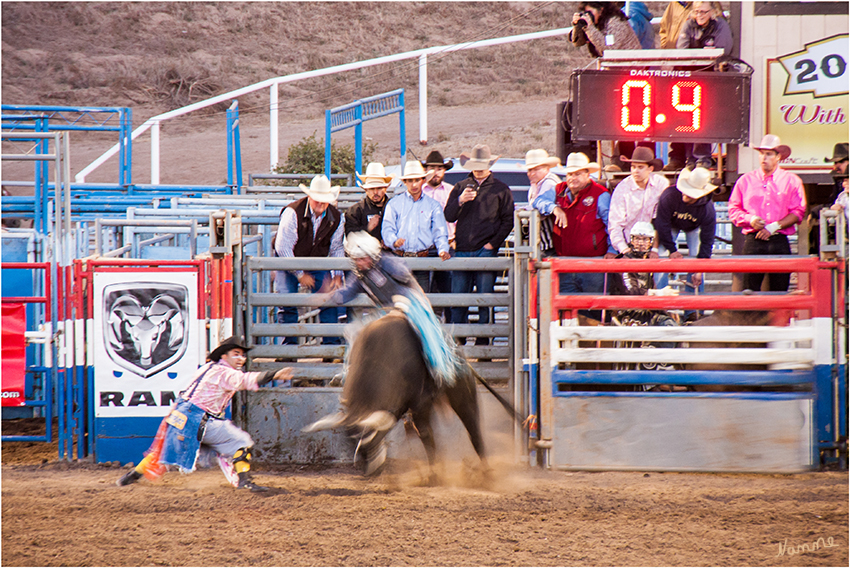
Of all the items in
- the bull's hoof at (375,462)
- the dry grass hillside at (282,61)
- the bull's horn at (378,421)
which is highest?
the dry grass hillside at (282,61)

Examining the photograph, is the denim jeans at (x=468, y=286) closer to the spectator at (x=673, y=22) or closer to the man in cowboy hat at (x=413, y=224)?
the man in cowboy hat at (x=413, y=224)

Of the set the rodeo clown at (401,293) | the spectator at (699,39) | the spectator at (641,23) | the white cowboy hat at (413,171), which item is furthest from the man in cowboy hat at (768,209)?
the rodeo clown at (401,293)

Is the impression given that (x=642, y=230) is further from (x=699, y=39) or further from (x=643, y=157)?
(x=699, y=39)

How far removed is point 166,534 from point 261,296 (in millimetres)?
2377

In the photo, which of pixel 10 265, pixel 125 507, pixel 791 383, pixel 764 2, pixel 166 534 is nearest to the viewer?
pixel 166 534

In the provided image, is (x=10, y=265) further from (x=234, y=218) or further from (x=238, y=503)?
(x=238, y=503)

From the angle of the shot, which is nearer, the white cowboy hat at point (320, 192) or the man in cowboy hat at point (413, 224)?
the man in cowboy hat at point (413, 224)

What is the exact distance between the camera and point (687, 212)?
7387 mm

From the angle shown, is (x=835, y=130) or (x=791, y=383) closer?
(x=791, y=383)

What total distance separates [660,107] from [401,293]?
363 centimetres

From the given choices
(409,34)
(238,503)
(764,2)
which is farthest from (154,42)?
(238,503)

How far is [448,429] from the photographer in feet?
23.4

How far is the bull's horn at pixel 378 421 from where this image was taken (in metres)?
5.56

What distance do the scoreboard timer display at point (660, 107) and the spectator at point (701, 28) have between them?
3.38 ft
